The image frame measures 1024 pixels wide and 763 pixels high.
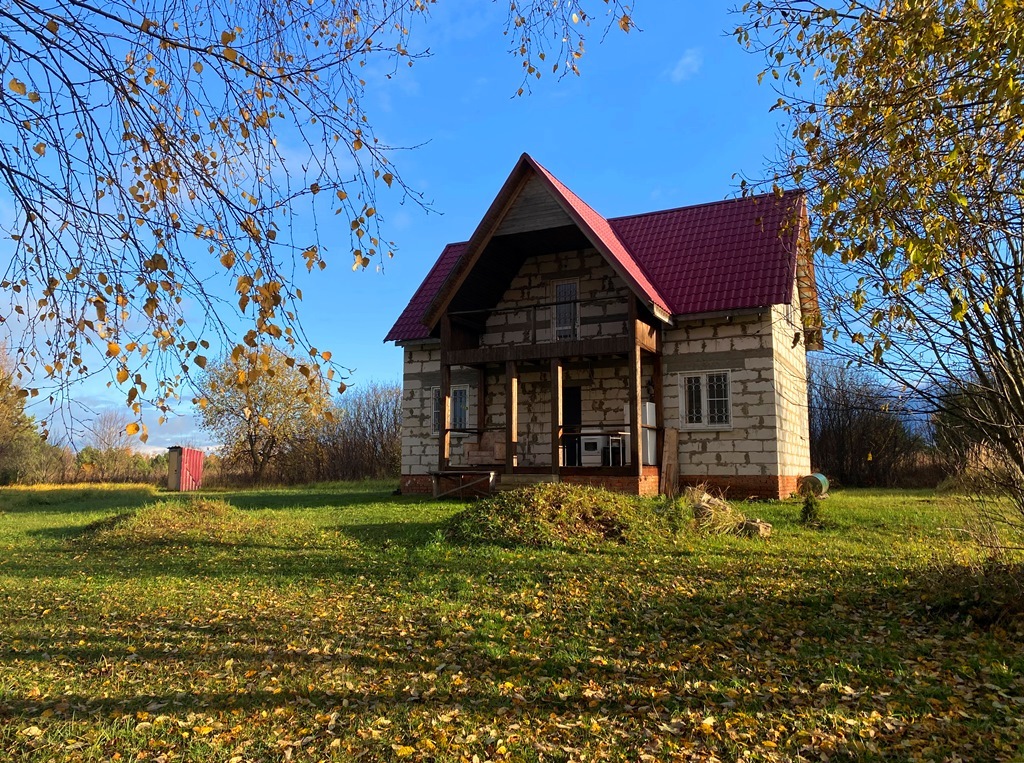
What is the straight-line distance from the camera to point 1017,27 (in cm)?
462

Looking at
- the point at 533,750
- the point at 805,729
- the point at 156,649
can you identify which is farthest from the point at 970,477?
the point at 156,649

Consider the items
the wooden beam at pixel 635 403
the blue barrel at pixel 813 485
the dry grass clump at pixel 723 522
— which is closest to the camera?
the dry grass clump at pixel 723 522

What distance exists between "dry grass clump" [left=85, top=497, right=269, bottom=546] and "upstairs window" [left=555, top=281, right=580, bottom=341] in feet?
31.1

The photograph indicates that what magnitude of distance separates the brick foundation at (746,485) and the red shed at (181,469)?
87.9 ft

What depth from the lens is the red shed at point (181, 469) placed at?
114 feet

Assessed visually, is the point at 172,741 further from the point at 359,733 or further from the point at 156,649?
the point at 156,649

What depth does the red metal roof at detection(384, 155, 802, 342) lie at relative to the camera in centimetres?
1695

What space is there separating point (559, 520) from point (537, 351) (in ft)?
22.1

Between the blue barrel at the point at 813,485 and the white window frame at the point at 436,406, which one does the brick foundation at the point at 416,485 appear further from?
the blue barrel at the point at 813,485

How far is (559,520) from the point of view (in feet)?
36.9

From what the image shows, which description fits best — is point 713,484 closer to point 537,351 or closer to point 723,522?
point 537,351

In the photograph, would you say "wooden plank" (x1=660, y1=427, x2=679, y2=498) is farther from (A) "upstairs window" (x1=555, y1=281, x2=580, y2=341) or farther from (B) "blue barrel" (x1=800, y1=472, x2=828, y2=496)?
(A) "upstairs window" (x1=555, y1=281, x2=580, y2=341)

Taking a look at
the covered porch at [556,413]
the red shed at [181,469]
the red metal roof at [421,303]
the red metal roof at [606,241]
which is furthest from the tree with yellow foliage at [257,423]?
the red metal roof at [606,241]

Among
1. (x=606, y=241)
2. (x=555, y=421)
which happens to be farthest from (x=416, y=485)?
(x=606, y=241)
